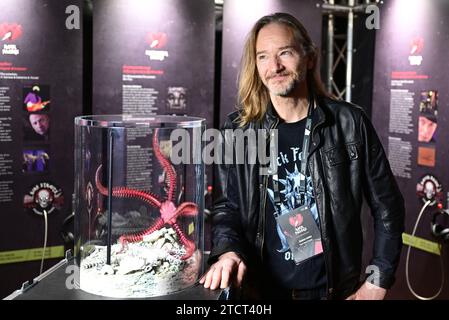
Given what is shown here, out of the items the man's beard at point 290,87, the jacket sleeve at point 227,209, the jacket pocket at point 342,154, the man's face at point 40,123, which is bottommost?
the jacket sleeve at point 227,209

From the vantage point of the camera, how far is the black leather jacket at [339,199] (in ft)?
5.22

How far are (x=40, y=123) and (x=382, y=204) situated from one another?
5.70 feet

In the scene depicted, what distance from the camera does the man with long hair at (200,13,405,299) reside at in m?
1.59

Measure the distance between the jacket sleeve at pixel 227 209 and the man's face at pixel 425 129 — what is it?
165 centimetres

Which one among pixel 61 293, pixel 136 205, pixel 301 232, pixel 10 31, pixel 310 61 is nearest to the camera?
pixel 61 293

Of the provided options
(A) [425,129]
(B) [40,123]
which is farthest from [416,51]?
(B) [40,123]

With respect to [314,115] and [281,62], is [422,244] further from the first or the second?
[281,62]

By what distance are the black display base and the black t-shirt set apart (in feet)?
1.38

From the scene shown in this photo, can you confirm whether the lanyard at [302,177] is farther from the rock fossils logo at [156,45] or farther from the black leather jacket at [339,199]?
the rock fossils logo at [156,45]

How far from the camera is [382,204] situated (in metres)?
1.64

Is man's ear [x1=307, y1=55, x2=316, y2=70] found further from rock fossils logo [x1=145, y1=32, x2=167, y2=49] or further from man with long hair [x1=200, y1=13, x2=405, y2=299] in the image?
rock fossils logo [x1=145, y1=32, x2=167, y2=49]

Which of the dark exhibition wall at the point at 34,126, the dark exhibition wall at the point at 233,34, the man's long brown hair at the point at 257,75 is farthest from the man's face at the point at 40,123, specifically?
the man's long brown hair at the point at 257,75

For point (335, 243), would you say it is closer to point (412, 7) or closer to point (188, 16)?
point (188, 16)
